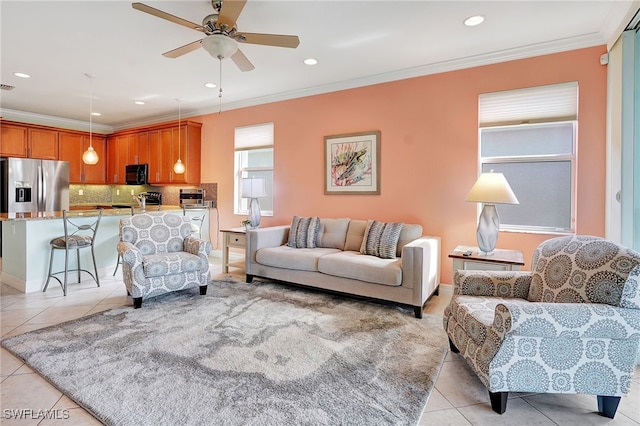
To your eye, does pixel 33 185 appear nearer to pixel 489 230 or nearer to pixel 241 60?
pixel 241 60

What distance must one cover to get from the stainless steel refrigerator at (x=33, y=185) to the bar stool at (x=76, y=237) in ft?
8.19

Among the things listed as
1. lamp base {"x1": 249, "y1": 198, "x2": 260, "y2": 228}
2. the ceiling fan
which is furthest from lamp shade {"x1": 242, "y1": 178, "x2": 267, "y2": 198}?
the ceiling fan

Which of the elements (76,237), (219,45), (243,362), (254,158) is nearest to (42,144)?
(76,237)

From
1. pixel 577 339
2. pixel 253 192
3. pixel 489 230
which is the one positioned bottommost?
pixel 577 339

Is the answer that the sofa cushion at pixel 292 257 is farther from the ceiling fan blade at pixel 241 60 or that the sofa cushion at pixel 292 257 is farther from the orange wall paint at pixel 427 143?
the ceiling fan blade at pixel 241 60

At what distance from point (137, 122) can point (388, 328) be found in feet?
22.0

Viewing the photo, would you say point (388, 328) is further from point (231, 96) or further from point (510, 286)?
point (231, 96)

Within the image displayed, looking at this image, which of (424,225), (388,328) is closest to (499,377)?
(388,328)

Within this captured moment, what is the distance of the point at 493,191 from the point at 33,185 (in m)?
7.21

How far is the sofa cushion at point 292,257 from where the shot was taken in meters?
3.75

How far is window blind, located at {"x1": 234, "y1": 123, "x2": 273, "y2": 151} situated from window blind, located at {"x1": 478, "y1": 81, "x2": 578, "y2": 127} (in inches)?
119

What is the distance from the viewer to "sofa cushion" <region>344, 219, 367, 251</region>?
13.1 feet

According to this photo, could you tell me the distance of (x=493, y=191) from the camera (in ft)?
9.53

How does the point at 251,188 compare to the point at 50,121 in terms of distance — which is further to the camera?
the point at 50,121
